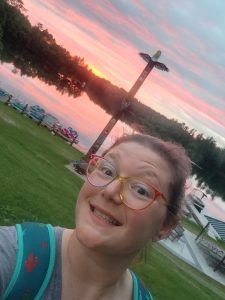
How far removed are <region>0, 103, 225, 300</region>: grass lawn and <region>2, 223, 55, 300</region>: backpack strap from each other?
189 inches

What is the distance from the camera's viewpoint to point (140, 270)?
37.5 feet

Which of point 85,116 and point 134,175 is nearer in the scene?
point 134,175

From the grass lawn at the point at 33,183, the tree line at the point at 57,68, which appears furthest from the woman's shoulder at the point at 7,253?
the tree line at the point at 57,68

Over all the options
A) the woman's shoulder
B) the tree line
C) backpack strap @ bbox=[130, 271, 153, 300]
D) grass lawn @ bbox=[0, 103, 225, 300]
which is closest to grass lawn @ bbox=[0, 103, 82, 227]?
grass lawn @ bbox=[0, 103, 225, 300]

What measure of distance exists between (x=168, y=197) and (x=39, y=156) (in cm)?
1526

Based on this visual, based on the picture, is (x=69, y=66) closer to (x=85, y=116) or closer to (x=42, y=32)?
(x=42, y=32)

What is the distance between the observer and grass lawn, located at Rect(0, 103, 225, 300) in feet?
31.2

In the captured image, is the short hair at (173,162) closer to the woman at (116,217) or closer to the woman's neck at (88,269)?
the woman at (116,217)

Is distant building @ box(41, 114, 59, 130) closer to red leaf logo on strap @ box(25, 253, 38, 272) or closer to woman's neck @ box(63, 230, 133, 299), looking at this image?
woman's neck @ box(63, 230, 133, 299)

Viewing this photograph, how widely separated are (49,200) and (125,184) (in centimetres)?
966

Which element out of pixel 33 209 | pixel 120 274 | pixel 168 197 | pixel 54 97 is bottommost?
pixel 54 97

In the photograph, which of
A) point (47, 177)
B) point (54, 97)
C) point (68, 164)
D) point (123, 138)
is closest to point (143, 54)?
point (68, 164)

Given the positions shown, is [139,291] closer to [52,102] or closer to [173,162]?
[173,162]

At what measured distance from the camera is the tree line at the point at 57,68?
191ft
